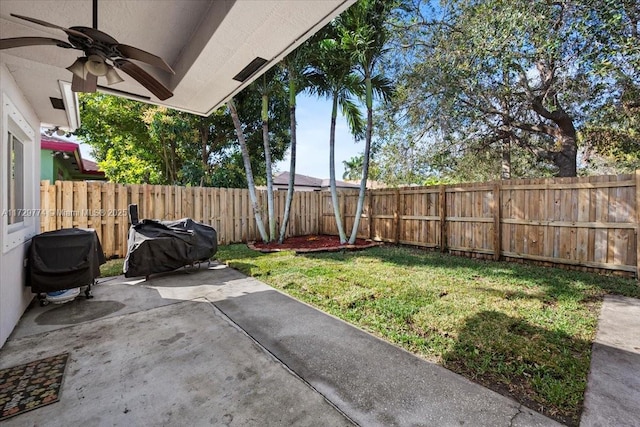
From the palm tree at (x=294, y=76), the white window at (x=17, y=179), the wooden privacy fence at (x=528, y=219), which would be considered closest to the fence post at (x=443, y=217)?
the wooden privacy fence at (x=528, y=219)

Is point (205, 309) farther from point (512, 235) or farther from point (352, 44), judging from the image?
point (352, 44)

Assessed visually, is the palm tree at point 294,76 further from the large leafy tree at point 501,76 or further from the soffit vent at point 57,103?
the soffit vent at point 57,103

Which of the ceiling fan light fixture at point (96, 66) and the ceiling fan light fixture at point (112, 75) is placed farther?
the ceiling fan light fixture at point (112, 75)

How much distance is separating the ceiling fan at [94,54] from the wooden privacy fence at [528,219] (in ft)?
20.9

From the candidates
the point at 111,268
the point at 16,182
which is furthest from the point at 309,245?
the point at 16,182

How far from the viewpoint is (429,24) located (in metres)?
7.00

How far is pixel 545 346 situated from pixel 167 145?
13.8 metres

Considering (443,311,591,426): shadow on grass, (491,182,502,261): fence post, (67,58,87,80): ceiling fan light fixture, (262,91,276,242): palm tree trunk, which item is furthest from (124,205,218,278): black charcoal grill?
(491,182,502,261): fence post

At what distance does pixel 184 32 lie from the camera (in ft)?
9.32

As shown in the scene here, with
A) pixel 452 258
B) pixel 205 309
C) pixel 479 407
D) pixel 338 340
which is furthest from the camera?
pixel 452 258

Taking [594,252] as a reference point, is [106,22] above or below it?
above

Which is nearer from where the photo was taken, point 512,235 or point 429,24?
point 512,235

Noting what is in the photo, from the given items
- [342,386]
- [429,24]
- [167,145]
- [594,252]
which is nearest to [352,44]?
[429,24]

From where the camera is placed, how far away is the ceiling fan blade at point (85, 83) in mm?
2621
